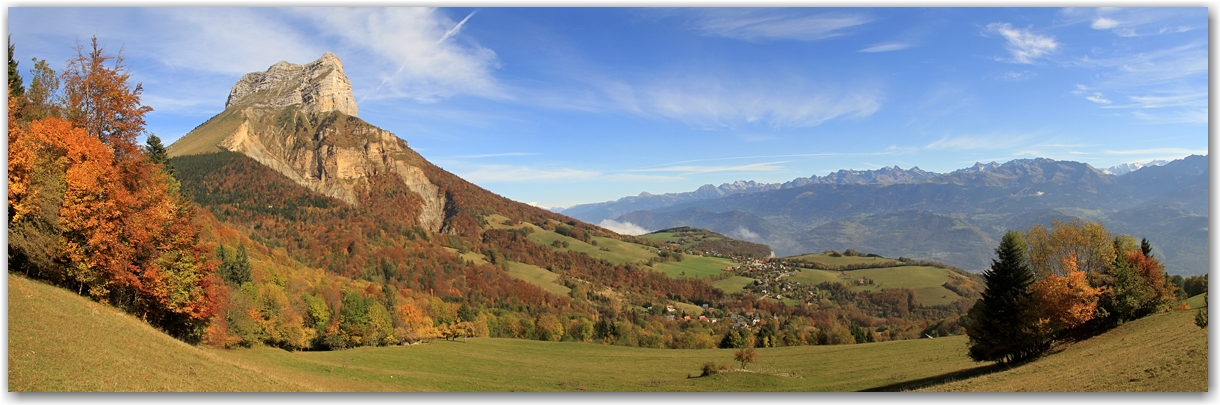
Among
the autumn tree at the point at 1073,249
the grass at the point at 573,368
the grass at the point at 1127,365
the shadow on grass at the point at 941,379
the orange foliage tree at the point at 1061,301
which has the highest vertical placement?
the autumn tree at the point at 1073,249

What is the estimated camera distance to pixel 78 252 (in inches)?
808

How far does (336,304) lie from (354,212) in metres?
112

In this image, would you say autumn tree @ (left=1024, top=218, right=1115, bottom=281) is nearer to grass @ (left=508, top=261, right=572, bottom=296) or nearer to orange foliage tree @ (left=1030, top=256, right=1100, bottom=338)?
orange foliage tree @ (left=1030, top=256, right=1100, bottom=338)

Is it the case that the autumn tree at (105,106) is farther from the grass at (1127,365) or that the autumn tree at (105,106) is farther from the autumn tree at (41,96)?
the grass at (1127,365)

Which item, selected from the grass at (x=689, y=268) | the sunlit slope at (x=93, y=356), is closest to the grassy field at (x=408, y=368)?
the sunlit slope at (x=93, y=356)

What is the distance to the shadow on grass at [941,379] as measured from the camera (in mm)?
25331

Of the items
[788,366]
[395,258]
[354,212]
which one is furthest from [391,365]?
[354,212]

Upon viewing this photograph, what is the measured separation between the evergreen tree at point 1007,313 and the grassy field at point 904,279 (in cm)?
13867

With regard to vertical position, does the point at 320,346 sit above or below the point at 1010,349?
below

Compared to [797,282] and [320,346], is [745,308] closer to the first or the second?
[797,282]

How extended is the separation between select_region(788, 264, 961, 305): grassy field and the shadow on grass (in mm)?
138588

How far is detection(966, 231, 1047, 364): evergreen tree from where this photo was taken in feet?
82.8

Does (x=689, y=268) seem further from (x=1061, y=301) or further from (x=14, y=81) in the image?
(x=14, y=81)

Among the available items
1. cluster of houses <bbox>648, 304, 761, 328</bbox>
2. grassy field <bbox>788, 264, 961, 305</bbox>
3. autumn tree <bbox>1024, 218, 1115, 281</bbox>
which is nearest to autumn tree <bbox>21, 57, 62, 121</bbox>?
autumn tree <bbox>1024, 218, 1115, 281</bbox>
